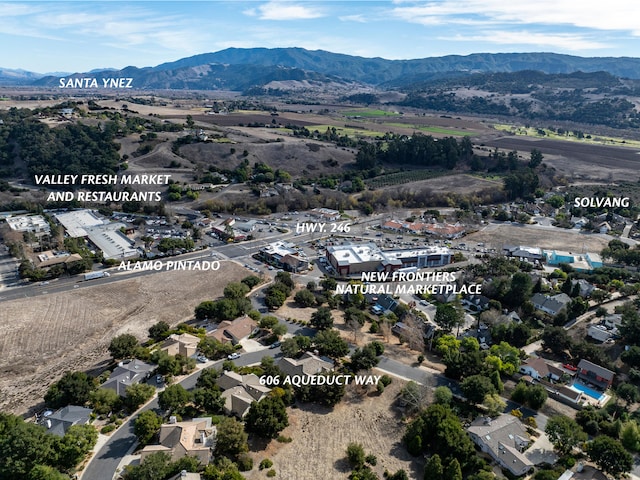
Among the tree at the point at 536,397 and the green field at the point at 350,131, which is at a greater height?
the green field at the point at 350,131

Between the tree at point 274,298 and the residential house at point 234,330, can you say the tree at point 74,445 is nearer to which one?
the residential house at point 234,330

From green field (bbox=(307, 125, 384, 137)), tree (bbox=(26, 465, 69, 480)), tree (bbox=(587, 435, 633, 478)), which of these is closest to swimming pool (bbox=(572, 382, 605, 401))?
tree (bbox=(587, 435, 633, 478))

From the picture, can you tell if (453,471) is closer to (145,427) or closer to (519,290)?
(145,427)

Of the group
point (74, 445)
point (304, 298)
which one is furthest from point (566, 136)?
point (74, 445)

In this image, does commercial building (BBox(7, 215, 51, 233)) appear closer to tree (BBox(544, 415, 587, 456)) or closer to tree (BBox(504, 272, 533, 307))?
tree (BBox(504, 272, 533, 307))

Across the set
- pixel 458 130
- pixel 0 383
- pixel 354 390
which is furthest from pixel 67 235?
pixel 458 130

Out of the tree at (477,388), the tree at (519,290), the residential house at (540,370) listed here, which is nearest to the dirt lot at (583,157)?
the tree at (519,290)

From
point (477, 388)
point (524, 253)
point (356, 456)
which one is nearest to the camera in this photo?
point (356, 456)
